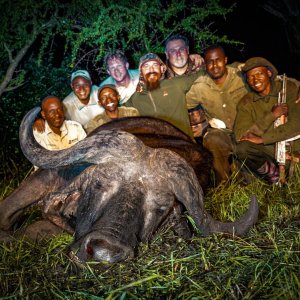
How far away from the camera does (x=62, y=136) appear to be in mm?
6023

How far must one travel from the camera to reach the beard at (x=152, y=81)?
6293mm

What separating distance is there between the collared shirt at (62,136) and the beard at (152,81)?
3.47 ft

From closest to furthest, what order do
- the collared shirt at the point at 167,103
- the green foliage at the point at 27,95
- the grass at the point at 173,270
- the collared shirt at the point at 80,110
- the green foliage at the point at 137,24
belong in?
1. the grass at the point at 173,270
2. the collared shirt at the point at 167,103
3. the collared shirt at the point at 80,110
4. the green foliage at the point at 137,24
5. the green foliage at the point at 27,95

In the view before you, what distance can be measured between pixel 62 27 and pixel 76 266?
558cm

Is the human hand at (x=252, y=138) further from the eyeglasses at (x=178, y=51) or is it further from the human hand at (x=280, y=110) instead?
the eyeglasses at (x=178, y=51)

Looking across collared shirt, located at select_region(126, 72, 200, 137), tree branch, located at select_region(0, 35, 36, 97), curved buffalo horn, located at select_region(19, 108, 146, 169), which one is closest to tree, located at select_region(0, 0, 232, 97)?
tree branch, located at select_region(0, 35, 36, 97)

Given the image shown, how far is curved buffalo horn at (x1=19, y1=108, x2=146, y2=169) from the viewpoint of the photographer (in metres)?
3.76

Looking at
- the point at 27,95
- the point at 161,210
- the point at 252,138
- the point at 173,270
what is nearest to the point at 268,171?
the point at 252,138

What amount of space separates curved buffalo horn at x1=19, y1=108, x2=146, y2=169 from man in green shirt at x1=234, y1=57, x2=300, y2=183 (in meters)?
2.30

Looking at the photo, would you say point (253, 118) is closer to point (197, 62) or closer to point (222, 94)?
point (222, 94)

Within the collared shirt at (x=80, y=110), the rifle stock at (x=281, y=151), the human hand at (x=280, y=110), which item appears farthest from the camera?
the collared shirt at (x=80, y=110)

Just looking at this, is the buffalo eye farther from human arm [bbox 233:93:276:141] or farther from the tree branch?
the tree branch

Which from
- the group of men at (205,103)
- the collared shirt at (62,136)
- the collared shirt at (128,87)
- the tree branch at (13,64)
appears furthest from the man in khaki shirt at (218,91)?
the tree branch at (13,64)

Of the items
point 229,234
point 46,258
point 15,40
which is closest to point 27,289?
point 46,258
